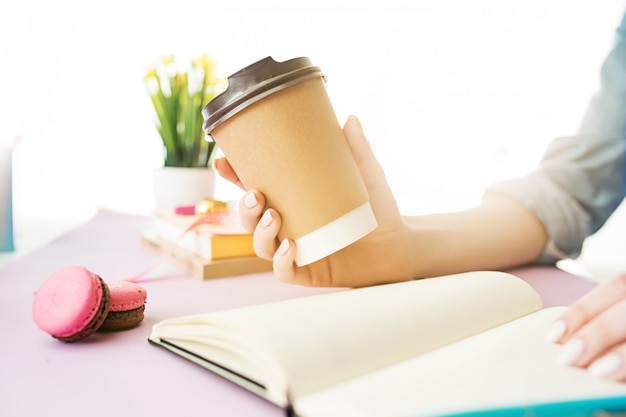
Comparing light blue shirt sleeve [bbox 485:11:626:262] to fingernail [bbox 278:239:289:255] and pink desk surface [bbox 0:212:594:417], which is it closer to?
pink desk surface [bbox 0:212:594:417]

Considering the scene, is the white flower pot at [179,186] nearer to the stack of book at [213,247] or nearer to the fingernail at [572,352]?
the stack of book at [213,247]

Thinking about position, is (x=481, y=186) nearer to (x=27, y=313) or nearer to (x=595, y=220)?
(x=595, y=220)

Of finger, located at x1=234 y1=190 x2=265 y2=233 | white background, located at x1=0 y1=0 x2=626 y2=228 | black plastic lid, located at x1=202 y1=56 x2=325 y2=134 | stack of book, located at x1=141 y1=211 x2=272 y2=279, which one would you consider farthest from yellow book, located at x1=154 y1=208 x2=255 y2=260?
white background, located at x1=0 y1=0 x2=626 y2=228

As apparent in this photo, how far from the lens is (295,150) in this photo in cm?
58

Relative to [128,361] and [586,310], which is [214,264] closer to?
[128,361]

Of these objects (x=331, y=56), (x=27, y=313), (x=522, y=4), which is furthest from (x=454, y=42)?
(x=27, y=313)

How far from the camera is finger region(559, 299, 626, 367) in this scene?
0.45m

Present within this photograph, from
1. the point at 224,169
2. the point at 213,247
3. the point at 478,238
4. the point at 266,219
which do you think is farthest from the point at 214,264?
the point at 478,238

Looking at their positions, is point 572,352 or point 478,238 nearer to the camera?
point 572,352

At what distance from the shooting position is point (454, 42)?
212 cm

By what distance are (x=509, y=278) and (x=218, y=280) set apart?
497 mm

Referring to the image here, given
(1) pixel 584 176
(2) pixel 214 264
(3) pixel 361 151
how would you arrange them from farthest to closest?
(1) pixel 584 176
(2) pixel 214 264
(3) pixel 361 151

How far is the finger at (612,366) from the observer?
0.44 meters

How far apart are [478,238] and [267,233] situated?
1.59ft
